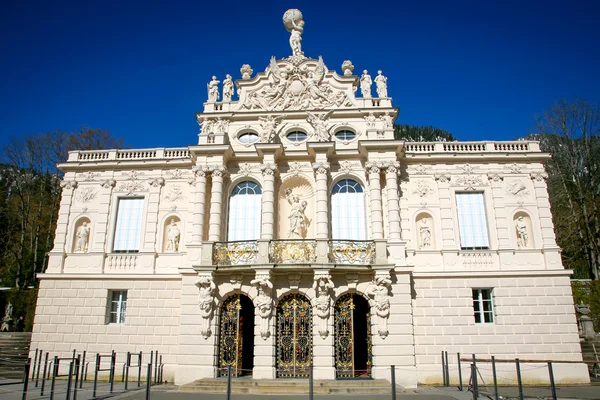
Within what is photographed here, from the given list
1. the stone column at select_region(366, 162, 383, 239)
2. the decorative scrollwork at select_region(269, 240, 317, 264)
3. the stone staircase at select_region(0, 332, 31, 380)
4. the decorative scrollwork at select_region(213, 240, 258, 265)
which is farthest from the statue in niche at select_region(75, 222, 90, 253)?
the stone column at select_region(366, 162, 383, 239)

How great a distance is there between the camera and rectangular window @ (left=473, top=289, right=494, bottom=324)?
770 inches

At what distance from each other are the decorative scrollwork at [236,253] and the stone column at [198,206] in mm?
1281

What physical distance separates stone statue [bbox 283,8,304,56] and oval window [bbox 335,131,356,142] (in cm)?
542

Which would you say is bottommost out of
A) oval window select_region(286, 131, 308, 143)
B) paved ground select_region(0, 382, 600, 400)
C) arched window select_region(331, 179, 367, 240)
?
paved ground select_region(0, 382, 600, 400)

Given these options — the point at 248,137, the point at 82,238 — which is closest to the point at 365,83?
the point at 248,137

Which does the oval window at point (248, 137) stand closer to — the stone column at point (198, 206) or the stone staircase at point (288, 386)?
the stone column at point (198, 206)

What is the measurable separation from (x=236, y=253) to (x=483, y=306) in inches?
439

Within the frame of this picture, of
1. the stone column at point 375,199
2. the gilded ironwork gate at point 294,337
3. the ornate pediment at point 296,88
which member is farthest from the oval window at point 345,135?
the gilded ironwork gate at point 294,337

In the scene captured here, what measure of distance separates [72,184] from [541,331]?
23188mm

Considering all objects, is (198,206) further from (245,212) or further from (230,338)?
(230,338)

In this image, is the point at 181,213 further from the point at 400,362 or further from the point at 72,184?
the point at 400,362

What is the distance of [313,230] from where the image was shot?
68.9 feet

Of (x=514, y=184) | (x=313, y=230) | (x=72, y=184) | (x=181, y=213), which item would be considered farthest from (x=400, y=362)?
(x=72, y=184)

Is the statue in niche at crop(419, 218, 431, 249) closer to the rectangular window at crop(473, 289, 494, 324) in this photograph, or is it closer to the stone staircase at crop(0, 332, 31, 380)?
the rectangular window at crop(473, 289, 494, 324)
